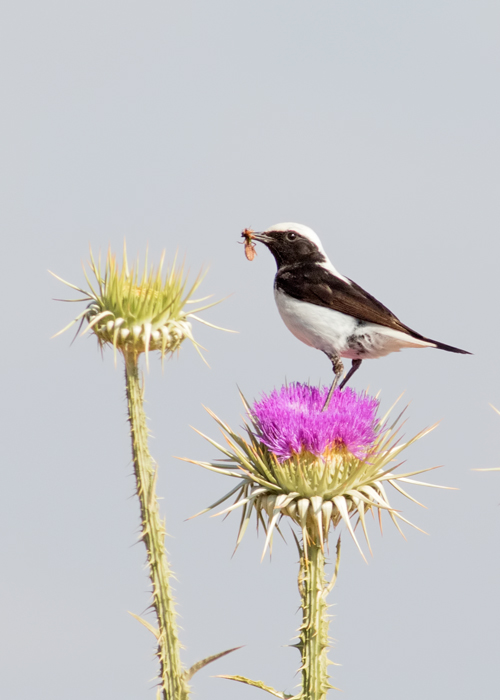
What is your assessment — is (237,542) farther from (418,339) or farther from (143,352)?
(418,339)

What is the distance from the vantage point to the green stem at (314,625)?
823 cm

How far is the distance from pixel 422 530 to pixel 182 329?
3.37m

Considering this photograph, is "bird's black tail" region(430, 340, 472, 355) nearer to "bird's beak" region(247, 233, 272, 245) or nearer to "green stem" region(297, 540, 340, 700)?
"bird's beak" region(247, 233, 272, 245)

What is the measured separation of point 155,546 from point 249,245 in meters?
3.88

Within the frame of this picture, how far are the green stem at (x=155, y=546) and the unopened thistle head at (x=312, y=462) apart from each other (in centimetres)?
82

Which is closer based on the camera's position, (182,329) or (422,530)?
→ (422,530)

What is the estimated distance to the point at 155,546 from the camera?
898 centimetres

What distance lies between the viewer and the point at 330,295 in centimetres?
966

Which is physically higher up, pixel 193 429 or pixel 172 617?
pixel 193 429

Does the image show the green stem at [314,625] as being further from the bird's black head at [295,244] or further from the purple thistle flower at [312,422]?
the bird's black head at [295,244]

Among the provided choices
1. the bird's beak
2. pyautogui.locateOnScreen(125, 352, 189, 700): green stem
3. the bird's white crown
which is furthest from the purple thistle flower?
the bird's beak

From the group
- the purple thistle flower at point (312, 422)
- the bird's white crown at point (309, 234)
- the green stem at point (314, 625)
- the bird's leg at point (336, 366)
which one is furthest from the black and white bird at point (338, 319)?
the green stem at point (314, 625)

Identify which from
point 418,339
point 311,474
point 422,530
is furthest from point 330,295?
point 422,530

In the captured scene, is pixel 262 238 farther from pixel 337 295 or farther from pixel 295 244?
pixel 337 295
